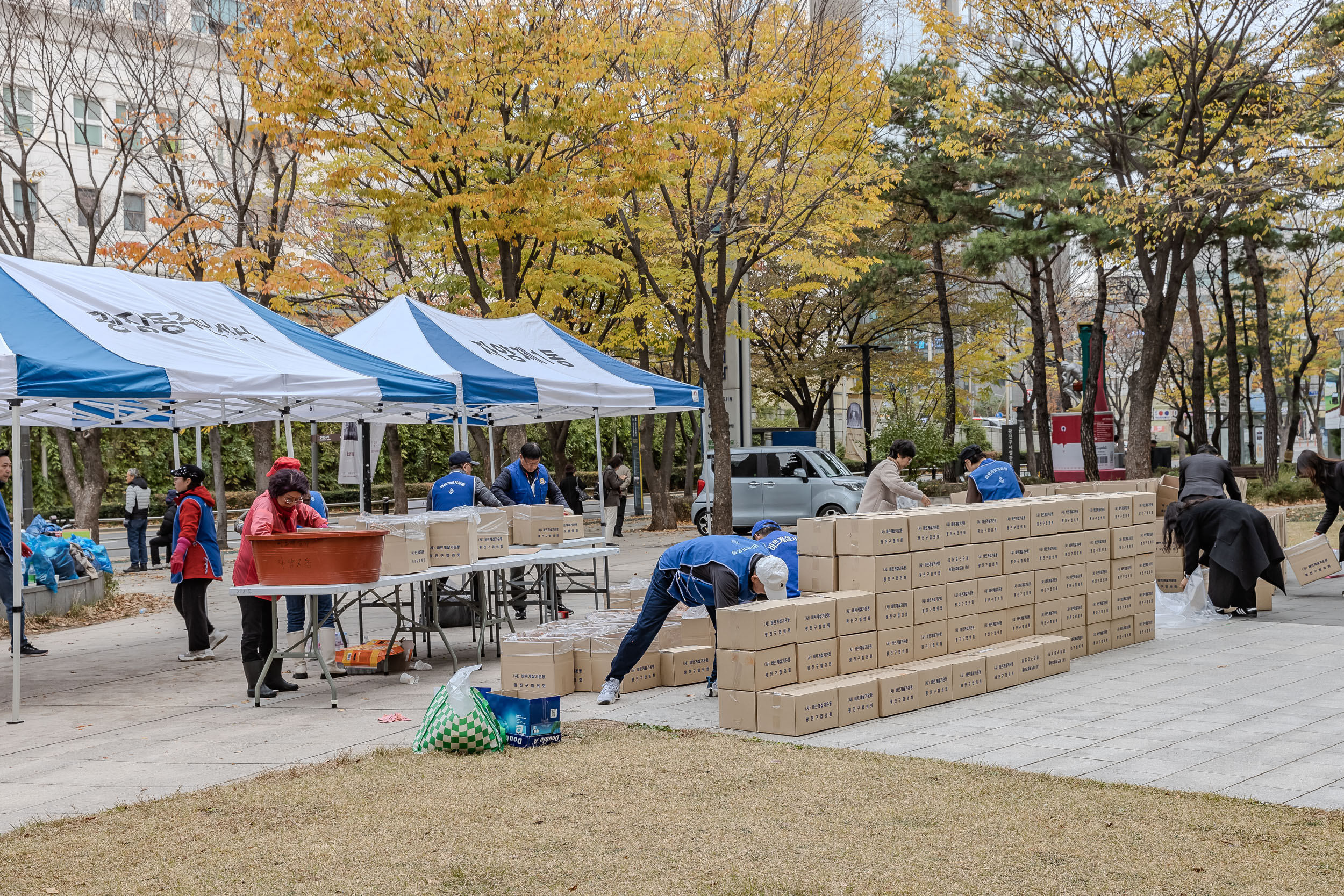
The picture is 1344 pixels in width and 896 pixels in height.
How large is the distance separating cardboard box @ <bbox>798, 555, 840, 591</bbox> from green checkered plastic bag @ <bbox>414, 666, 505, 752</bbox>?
2.26 m

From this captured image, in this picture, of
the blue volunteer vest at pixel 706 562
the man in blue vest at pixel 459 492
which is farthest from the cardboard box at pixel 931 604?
the man in blue vest at pixel 459 492

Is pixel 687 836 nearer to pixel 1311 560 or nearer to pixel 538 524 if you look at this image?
pixel 538 524

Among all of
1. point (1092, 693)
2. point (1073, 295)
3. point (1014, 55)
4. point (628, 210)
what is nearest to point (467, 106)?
point (628, 210)

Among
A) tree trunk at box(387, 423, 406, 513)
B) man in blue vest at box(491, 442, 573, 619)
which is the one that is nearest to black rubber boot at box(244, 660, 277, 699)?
man in blue vest at box(491, 442, 573, 619)

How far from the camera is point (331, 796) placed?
18.1 ft

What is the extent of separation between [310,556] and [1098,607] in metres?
5.98

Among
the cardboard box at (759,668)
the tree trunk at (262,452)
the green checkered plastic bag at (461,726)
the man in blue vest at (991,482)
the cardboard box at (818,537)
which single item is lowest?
the green checkered plastic bag at (461,726)

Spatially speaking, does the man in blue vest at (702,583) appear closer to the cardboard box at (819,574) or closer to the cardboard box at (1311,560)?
the cardboard box at (819,574)

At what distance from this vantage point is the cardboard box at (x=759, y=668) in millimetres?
6785

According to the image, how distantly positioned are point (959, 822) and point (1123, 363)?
48118mm

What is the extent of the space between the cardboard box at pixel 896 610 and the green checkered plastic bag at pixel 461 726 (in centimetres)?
253

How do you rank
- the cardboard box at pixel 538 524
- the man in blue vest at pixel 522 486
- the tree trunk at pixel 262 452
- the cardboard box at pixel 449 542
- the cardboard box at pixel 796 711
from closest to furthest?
the cardboard box at pixel 796 711
the cardboard box at pixel 449 542
the cardboard box at pixel 538 524
the man in blue vest at pixel 522 486
the tree trunk at pixel 262 452

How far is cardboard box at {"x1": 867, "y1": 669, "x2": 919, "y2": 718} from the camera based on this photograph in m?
7.16

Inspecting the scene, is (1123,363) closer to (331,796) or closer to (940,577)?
(940,577)
